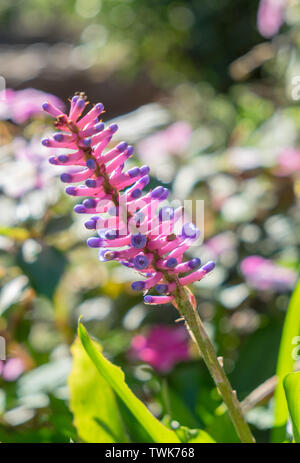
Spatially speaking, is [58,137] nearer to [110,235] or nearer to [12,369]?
[110,235]

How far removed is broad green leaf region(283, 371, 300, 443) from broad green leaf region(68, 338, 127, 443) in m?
0.33

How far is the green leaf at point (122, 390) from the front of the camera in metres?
0.86

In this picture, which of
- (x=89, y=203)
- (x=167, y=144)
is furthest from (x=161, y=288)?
(x=167, y=144)

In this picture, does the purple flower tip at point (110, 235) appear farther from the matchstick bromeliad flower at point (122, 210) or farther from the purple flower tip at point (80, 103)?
the purple flower tip at point (80, 103)

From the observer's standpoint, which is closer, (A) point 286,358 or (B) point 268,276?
(A) point 286,358

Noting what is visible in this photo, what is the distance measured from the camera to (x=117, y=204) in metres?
0.75

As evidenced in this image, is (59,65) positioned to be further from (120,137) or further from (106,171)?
(106,171)

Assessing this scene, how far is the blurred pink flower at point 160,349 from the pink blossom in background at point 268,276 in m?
0.31

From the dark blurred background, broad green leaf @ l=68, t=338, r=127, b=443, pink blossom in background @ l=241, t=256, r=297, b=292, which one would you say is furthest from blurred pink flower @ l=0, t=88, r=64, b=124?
the dark blurred background

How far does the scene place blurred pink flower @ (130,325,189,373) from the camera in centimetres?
175

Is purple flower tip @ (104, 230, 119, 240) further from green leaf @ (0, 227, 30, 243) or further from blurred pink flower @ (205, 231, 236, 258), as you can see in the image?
blurred pink flower @ (205, 231, 236, 258)

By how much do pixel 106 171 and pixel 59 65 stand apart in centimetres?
874

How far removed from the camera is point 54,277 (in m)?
1.34

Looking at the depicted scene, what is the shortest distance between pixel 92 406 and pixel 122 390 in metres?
0.21
